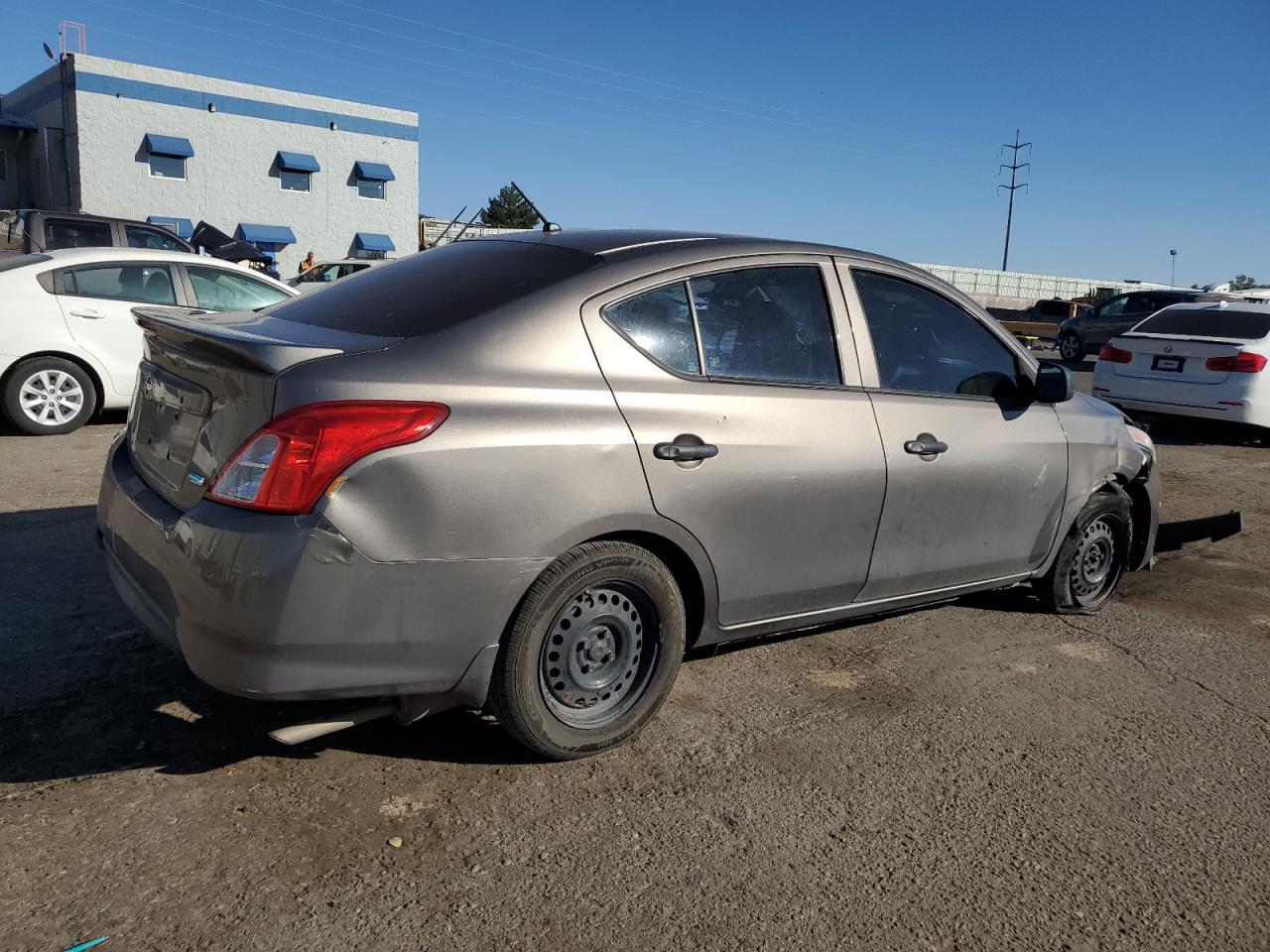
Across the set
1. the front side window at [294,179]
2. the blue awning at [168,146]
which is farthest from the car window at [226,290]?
the front side window at [294,179]

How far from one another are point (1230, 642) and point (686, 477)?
3205 millimetres

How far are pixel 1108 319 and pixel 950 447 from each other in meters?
20.8

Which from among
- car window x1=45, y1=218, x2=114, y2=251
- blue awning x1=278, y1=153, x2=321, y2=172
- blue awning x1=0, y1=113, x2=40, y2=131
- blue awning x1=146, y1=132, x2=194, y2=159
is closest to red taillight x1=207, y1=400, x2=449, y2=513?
car window x1=45, y1=218, x2=114, y2=251

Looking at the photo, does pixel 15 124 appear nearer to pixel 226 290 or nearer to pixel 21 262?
pixel 226 290

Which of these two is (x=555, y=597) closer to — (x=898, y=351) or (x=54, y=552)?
(x=898, y=351)

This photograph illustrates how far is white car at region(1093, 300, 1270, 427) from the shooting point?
1103 cm

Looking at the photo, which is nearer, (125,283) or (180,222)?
(125,283)

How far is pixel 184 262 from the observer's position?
29.8 feet

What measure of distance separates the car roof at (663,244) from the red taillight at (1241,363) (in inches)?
343

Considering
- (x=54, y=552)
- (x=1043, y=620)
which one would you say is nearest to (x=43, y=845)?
(x=54, y=552)

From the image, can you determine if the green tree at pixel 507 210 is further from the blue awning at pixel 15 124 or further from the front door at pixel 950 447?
the front door at pixel 950 447

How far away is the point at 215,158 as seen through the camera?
34500mm

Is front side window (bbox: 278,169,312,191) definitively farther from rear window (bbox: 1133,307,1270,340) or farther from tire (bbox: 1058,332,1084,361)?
rear window (bbox: 1133,307,1270,340)

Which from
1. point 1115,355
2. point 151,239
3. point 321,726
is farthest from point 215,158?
point 321,726
